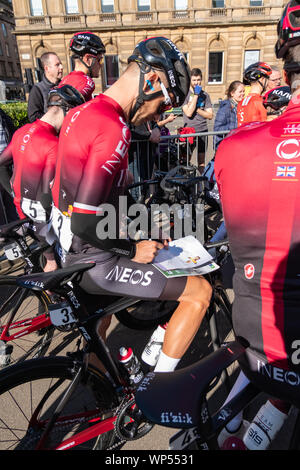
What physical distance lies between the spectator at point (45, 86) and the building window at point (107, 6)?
34.2 metres

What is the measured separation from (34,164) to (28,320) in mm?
1458

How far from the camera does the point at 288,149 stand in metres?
1.09

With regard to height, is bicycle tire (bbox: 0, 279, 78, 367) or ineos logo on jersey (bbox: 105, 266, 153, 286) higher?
ineos logo on jersey (bbox: 105, 266, 153, 286)

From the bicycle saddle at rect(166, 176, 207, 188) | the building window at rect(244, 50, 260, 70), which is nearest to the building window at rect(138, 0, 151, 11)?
the building window at rect(244, 50, 260, 70)

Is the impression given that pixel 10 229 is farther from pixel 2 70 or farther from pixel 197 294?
pixel 2 70

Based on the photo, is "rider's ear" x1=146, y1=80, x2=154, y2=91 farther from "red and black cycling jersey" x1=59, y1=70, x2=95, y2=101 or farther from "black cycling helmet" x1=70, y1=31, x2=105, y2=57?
"black cycling helmet" x1=70, y1=31, x2=105, y2=57

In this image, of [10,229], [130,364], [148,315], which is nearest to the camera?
[130,364]

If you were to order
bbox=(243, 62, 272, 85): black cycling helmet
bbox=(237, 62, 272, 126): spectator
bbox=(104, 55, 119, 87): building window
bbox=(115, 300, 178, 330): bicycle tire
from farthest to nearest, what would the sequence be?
bbox=(104, 55, 119, 87): building window → bbox=(243, 62, 272, 85): black cycling helmet → bbox=(237, 62, 272, 126): spectator → bbox=(115, 300, 178, 330): bicycle tire

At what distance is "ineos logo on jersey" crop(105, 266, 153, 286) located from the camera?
6.08 ft

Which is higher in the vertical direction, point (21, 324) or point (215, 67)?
point (215, 67)

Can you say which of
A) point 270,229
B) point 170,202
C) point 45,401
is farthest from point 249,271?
point 170,202

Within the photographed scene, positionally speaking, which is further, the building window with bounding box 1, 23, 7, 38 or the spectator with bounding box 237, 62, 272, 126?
the building window with bounding box 1, 23, 7, 38
